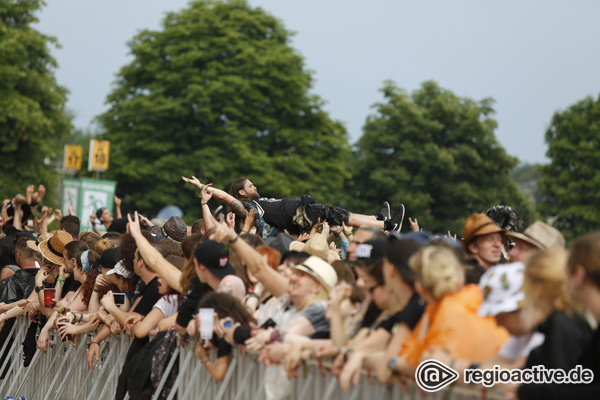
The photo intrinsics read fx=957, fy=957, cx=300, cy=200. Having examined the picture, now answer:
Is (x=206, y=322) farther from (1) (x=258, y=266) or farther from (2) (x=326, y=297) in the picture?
(2) (x=326, y=297)

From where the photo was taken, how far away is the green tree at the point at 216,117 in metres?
41.8

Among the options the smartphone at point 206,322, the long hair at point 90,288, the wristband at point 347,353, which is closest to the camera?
the wristband at point 347,353

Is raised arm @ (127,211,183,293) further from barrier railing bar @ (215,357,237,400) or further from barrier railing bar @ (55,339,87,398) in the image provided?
barrier railing bar @ (55,339,87,398)

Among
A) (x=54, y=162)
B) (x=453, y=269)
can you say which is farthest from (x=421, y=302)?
(x=54, y=162)

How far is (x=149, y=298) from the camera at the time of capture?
7.75 meters

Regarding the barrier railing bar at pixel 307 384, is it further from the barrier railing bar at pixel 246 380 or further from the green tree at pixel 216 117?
the green tree at pixel 216 117

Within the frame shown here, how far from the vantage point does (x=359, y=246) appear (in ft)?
17.6

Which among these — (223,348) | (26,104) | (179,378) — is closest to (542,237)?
(223,348)

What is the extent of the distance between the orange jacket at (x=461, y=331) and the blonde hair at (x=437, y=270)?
5 cm

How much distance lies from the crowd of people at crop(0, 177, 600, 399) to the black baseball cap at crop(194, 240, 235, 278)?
10mm

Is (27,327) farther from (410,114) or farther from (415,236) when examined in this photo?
(410,114)

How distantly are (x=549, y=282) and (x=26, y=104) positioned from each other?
3466cm

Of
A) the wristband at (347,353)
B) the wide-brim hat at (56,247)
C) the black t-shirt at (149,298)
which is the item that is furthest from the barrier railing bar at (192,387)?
the wide-brim hat at (56,247)

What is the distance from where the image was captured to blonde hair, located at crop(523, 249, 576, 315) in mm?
3971
